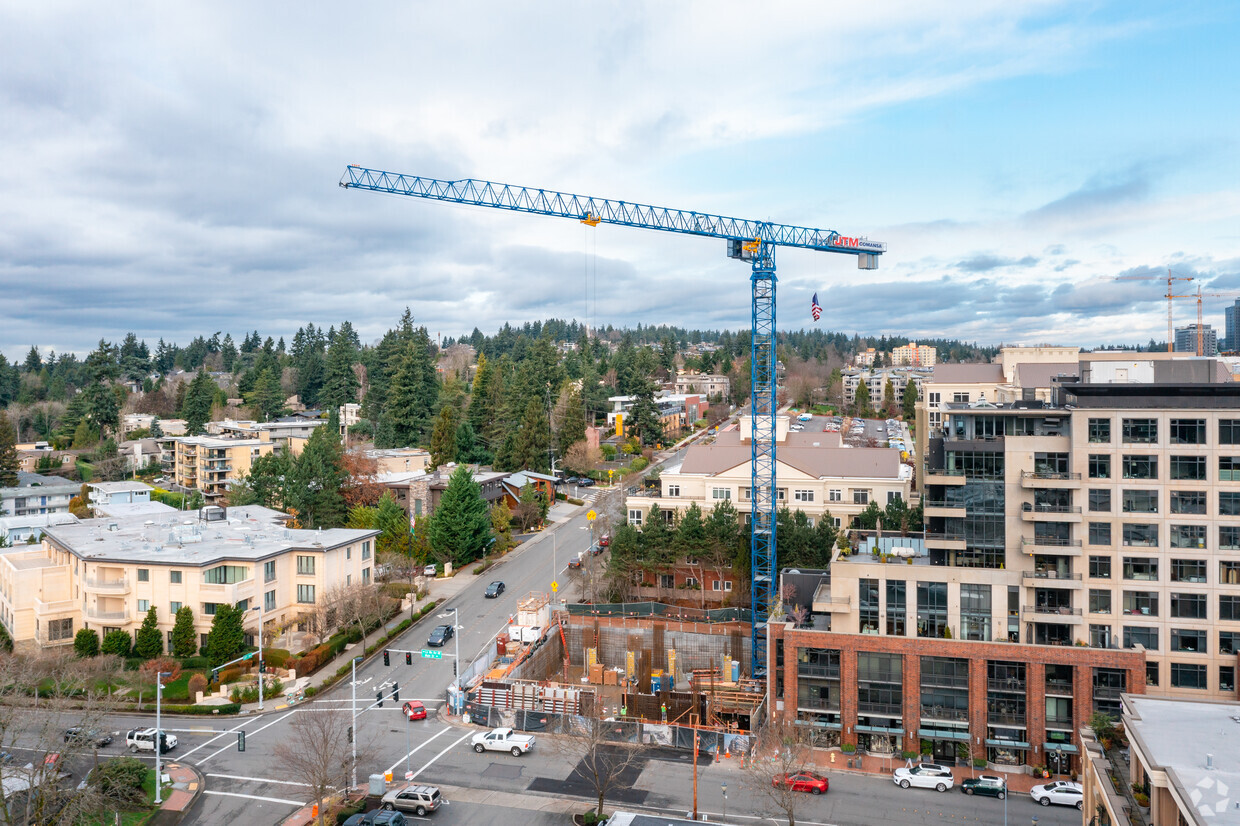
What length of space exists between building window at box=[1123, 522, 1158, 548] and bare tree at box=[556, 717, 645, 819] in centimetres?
2481

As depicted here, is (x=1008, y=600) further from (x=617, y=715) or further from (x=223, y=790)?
(x=223, y=790)

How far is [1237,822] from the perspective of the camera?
53.0 feet

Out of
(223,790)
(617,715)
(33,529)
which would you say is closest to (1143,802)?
(617,715)

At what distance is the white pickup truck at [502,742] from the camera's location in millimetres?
39719

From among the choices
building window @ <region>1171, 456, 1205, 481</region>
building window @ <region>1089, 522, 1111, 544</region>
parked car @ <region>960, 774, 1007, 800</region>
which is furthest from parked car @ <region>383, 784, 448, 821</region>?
building window @ <region>1171, 456, 1205, 481</region>

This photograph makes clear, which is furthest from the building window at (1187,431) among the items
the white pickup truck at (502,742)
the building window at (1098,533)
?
the white pickup truck at (502,742)

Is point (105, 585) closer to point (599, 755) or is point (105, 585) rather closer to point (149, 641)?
point (149, 641)

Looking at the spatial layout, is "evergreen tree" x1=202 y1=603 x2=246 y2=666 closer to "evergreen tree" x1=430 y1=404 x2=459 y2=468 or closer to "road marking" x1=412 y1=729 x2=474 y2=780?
"road marking" x1=412 y1=729 x2=474 y2=780

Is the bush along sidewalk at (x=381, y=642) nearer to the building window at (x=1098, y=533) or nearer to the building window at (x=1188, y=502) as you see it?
the building window at (x=1098, y=533)

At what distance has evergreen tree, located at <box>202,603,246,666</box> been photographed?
47.9 meters

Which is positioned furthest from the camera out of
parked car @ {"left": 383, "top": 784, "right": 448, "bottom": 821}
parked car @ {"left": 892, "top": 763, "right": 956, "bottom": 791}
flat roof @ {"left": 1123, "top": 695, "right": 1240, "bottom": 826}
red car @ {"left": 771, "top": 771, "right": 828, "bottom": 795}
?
parked car @ {"left": 892, "top": 763, "right": 956, "bottom": 791}

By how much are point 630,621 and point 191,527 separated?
30.2 m

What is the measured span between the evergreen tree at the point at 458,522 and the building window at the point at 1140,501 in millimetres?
46813

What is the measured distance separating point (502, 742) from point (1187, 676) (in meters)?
31.6
